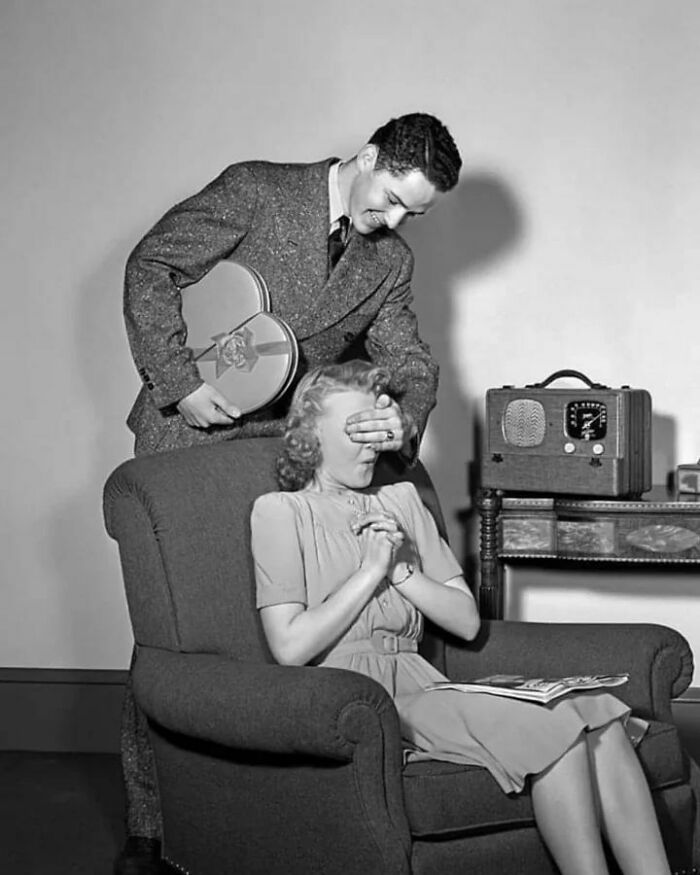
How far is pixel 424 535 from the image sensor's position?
114 inches

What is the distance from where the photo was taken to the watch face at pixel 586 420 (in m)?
3.61

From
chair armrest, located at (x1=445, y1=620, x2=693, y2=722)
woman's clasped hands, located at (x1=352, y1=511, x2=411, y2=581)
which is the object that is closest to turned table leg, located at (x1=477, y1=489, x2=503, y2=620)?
chair armrest, located at (x1=445, y1=620, x2=693, y2=722)

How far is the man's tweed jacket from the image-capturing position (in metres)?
3.03

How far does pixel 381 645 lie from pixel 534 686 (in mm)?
333

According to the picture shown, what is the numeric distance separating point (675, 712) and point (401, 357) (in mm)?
1543

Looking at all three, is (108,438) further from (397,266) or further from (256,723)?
(256,723)

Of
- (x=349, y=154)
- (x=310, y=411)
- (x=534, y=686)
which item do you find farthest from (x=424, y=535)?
(x=349, y=154)

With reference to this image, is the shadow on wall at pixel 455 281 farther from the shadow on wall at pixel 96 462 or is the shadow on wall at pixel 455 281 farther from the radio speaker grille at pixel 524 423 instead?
the shadow on wall at pixel 96 462

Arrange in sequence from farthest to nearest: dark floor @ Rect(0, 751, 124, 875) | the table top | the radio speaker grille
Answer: the radio speaker grille, the table top, dark floor @ Rect(0, 751, 124, 875)

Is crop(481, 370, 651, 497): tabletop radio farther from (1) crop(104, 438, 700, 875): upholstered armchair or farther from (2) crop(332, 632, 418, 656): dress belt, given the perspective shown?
(2) crop(332, 632, 418, 656): dress belt

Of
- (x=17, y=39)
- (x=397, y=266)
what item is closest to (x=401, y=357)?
(x=397, y=266)

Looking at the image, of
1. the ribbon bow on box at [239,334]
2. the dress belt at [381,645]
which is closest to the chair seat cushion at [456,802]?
the dress belt at [381,645]

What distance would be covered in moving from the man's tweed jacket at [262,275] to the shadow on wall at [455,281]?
82 cm

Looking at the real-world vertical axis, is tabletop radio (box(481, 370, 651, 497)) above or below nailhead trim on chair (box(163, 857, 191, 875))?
above
